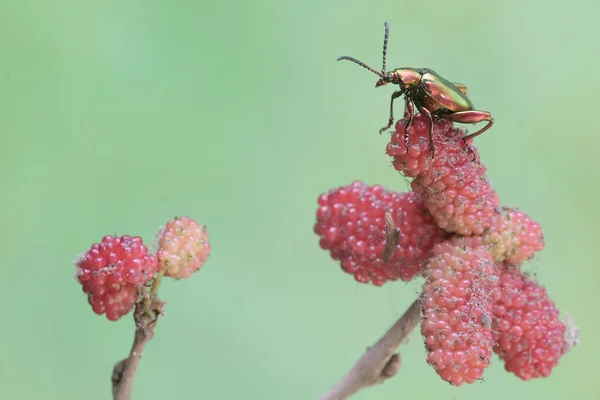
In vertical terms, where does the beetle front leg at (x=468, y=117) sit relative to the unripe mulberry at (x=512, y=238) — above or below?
above

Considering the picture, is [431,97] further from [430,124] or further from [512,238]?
[512,238]

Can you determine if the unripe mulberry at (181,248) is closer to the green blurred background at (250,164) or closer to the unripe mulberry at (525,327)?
the unripe mulberry at (525,327)

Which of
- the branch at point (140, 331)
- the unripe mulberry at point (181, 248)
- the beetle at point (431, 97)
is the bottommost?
the branch at point (140, 331)

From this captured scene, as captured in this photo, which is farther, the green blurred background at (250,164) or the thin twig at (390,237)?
the green blurred background at (250,164)

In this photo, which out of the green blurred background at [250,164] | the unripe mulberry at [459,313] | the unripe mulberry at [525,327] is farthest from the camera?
the green blurred background at [250,164]

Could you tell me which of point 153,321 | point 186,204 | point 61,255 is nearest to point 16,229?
point 61,255

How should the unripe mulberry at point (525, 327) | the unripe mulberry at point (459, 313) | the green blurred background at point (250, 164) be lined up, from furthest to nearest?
the green blurred background at point (250, 164), the unripe mulberry at point (525, 327), the unripe mulberry at point (459, 313)

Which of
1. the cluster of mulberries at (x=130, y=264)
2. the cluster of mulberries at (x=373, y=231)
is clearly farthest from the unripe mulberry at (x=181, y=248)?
the cluster of mulberries at (x=373, y=231)

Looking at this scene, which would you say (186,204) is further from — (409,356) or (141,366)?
(409,356)
